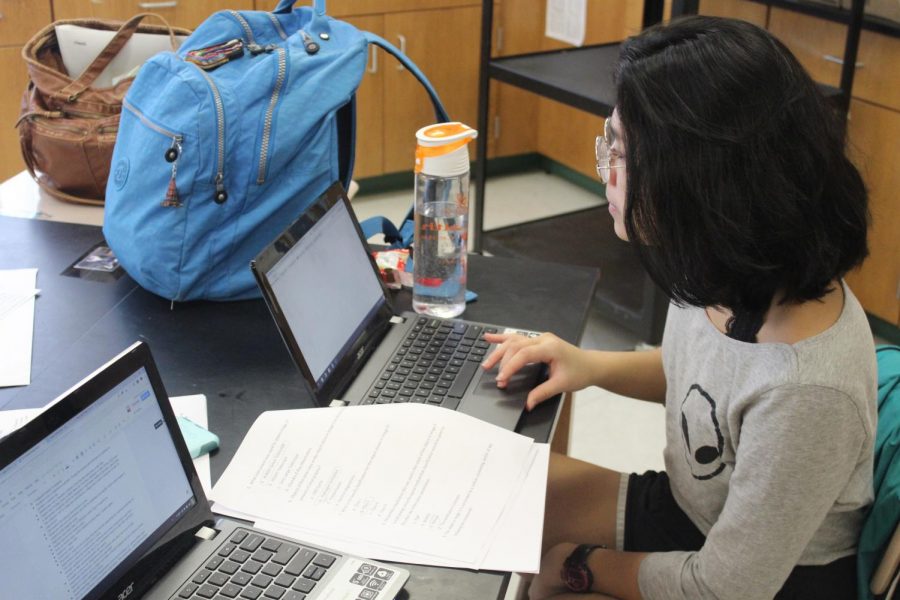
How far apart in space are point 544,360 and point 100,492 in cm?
58

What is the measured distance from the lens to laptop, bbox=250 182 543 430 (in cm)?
114

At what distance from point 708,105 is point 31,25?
8.20 ft

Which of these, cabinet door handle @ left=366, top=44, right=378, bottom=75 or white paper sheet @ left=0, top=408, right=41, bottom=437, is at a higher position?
white paper sheet @ left=0, top=408, right=41, bottom=437

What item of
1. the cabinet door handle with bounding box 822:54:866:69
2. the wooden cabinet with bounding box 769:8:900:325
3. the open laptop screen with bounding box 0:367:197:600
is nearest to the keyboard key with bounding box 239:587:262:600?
the open laptop screen with bounding box 0:367:197:600

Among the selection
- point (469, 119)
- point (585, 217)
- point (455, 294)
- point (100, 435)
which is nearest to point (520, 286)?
point (455, 294)

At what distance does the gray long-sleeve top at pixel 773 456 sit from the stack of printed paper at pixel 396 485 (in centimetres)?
20

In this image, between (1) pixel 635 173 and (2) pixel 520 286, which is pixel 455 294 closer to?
(2) pixel 520 286

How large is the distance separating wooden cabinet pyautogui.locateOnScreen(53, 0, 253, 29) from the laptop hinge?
7.81 feet

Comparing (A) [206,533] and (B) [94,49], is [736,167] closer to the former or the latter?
(A) [206,533]

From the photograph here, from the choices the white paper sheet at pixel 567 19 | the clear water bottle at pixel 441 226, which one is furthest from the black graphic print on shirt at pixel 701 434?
the white paper sheet at pixel 567 19

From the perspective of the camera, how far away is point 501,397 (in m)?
1.19

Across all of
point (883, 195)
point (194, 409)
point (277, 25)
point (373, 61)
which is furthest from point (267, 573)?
point (373, 61)

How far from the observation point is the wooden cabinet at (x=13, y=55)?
286cm

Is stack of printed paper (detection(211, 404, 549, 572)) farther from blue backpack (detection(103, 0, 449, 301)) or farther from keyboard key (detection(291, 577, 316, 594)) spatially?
blue backpack (detection(103, 0, 449, 301))
